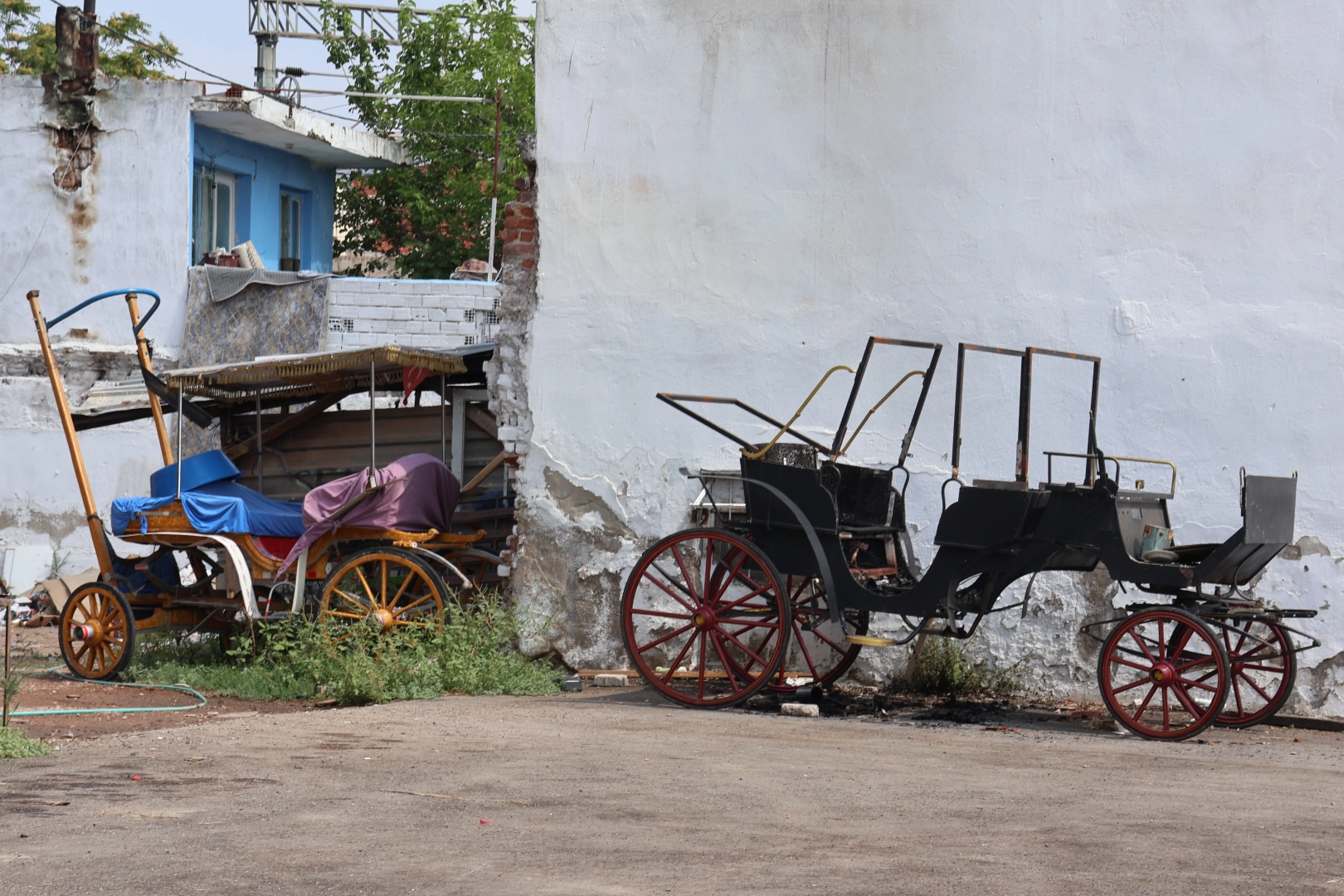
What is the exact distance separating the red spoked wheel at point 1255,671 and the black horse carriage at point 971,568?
0.01 metres

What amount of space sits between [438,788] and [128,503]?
4.52 m

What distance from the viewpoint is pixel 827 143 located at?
8805 millimetres

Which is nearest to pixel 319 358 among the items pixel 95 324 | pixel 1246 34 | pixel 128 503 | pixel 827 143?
pixel 128 503

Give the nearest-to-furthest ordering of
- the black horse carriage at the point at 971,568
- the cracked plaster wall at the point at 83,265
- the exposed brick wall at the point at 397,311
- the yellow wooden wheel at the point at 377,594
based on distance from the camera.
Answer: the black horse carriage at the point at 971,568, the yellow wooden wheel at the point at 377,594, the exposed brick wall at the point at 397,311, the cracked plaster wall at the point at 83,265

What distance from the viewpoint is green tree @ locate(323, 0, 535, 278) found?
70.0 ft

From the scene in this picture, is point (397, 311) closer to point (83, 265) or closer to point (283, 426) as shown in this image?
point (83, 265)

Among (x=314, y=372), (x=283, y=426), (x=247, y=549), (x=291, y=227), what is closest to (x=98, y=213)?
(x=291, y=227)

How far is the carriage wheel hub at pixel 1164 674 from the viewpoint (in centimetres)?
678

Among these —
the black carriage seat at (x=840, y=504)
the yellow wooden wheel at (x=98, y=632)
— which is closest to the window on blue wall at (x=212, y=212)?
the yellow wooden wheel at (x=98, y=632)

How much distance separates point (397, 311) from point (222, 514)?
237 inches

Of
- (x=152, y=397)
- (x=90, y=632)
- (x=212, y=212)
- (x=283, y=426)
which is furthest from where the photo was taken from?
(x=212, y=212)

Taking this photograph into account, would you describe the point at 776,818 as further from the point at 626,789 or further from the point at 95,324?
the point at 95,324

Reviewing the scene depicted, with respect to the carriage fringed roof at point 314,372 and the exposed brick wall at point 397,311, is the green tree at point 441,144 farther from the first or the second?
the carriage fringed roof at point 314,372

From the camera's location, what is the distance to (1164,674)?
6.80 metres
